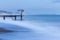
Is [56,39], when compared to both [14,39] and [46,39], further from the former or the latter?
[14,39]

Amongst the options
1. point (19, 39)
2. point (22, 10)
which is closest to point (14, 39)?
point (19, 39)

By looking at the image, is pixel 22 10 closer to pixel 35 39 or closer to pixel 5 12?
pixel 5 12

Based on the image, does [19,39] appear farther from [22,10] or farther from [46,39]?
[22,10]

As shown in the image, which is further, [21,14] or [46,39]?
[21,14]

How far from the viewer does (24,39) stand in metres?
5.21

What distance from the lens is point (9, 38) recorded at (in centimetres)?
525

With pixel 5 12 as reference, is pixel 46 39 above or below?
below

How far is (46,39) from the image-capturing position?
5215mm

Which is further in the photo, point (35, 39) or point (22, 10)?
point (22, 10)

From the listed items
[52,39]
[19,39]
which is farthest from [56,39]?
[19,39]

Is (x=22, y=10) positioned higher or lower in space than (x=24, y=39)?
higher

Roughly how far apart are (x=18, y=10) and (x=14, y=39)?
9707 mm

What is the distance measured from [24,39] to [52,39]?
94 cm

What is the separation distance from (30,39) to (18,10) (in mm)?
9663
